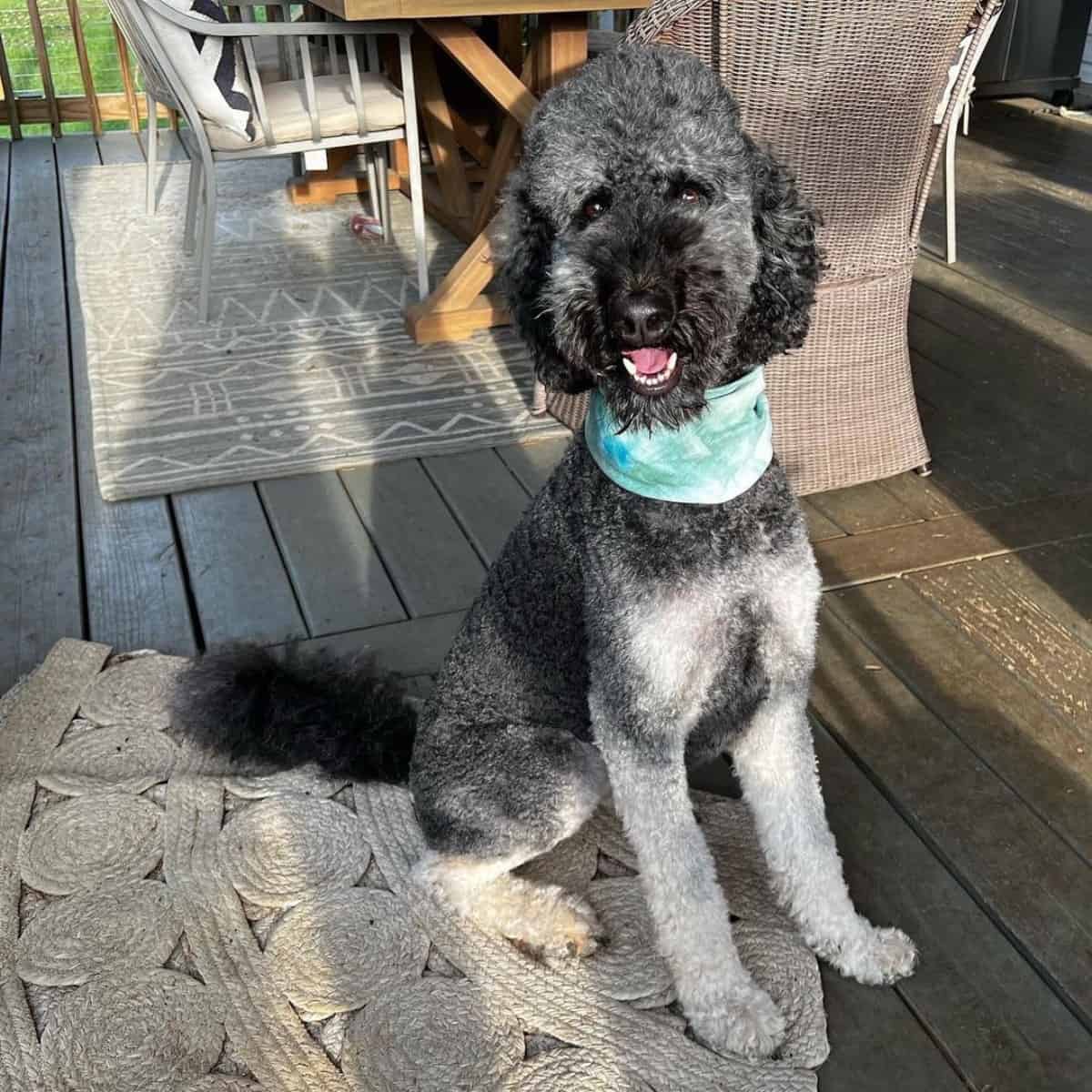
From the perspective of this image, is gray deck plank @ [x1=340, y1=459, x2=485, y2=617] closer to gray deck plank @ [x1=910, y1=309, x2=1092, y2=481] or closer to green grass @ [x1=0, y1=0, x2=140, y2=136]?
gray deck plank @ [x1=910, y1=309, x2=1092, y2=481]

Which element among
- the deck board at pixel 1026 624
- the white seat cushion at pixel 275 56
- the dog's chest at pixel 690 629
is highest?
the white seat cushion at pixel 275 56

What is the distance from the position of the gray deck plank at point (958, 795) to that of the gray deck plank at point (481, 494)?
83 cm

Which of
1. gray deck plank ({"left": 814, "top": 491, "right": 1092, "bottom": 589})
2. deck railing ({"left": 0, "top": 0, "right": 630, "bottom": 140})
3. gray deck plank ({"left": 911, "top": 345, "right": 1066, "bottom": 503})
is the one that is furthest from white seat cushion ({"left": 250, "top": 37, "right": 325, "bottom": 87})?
gray deck plank ({"left": 814, "top": 491, "right": 1092, "bottom": 589})

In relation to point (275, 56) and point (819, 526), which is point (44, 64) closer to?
point (275, 56)

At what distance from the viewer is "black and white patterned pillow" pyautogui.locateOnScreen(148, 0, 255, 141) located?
11.8 feet

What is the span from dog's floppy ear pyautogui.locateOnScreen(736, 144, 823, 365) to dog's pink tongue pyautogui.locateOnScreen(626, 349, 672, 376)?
0.48ft

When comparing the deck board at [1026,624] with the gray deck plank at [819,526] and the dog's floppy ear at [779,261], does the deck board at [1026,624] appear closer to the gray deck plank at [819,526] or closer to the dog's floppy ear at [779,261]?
the gray deck plank at [819,526]

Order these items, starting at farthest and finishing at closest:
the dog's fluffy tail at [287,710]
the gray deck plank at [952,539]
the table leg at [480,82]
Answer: the table leg at [480,82] → the gray deck plank at [952,539] → the dog's fluffy tail at [287,710]

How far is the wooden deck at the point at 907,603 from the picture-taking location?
5.11ft

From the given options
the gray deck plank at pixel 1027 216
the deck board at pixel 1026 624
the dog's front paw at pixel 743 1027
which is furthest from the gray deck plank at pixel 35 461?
the gray deck plank at pixel 1027 216

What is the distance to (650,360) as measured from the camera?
126 cm

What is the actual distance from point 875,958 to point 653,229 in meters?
1.07

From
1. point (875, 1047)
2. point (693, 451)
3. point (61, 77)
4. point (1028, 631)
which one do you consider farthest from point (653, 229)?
point (61, 77)

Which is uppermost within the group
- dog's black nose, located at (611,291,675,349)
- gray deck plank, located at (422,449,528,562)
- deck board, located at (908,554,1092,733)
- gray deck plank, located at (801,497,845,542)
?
dog's black nose, located at (611,291,675,349)
